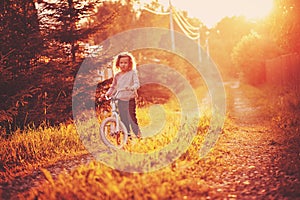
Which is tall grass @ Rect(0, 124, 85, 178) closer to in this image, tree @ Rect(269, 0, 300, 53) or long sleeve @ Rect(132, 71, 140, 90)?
long sleeve @ Rect(132, 71, 140, 90)

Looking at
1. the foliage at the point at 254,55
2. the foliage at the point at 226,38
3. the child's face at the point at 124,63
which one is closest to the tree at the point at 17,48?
the child's face at the point at 124,63

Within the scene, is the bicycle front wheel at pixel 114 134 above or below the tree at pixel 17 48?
below

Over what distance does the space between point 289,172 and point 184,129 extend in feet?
8.26

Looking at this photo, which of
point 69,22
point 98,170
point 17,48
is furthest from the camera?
point 69,22

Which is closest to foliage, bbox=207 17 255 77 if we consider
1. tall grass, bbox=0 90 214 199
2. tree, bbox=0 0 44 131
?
tree, bbox=0 0 44 131

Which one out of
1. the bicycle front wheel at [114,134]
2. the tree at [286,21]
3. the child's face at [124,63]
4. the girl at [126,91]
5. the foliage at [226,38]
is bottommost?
the bicycle front wheel at [114,134]

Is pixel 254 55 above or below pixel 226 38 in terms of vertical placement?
below

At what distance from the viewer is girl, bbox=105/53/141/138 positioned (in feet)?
20.5

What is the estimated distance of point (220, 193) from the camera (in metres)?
3.93

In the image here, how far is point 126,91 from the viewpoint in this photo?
247 inches

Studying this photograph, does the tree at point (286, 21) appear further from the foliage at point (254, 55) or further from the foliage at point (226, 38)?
the foliage at point (226, 38)

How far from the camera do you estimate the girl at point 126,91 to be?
20.5 ft

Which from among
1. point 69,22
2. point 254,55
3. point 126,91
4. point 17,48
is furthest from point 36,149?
point 254,55

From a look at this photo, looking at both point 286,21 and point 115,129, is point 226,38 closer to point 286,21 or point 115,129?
point 286,21
